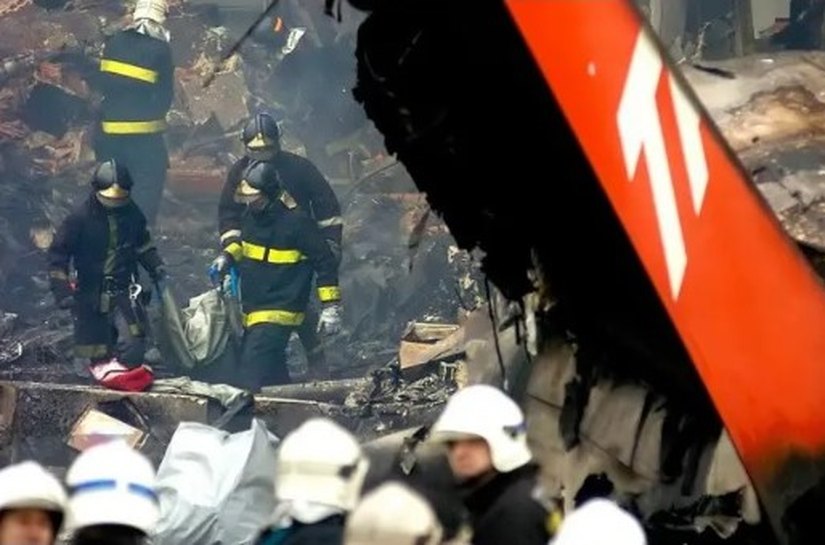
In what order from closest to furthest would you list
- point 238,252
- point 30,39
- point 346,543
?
point 346,543
point 238,252
point 30,39

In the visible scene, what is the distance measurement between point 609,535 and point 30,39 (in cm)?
1655

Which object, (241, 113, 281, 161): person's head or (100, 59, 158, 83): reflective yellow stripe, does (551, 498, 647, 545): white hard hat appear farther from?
(100, 59, 158, 83): reflective yellow stripe

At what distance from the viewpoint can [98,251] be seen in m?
12.0

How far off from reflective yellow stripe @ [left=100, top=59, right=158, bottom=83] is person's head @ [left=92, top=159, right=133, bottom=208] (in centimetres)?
302

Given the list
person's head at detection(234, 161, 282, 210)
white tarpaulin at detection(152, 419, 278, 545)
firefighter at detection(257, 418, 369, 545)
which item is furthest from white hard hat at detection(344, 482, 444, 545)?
person's head at detection(234, 161, 282, 210)

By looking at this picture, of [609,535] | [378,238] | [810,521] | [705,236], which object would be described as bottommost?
[378,238]

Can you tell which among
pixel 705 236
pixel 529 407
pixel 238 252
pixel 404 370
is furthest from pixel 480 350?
pixel 238 252

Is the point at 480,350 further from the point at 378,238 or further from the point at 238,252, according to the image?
the point at 378,238

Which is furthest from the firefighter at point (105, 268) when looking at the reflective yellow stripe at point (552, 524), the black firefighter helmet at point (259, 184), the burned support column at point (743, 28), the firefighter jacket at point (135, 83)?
the reflective yellow stripe at point (552, 524)

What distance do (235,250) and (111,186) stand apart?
0.99 metres

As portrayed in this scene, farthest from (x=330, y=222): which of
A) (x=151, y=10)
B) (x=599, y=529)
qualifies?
(x=599, y=529)

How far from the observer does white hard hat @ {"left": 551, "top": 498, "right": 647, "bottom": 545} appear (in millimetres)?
3166

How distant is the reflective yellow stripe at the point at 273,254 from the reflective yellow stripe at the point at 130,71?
11.4 ft

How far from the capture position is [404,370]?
11094 mm
